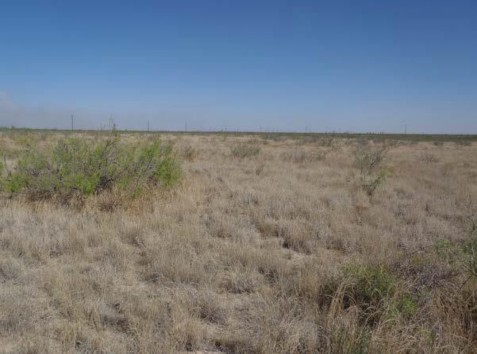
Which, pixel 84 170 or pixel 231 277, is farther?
pixel 84 170

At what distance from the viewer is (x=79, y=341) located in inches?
132

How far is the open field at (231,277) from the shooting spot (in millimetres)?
3404

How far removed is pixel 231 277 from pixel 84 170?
16.3 ft

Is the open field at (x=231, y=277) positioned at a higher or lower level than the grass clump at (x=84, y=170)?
lower

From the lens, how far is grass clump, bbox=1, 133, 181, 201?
8.05m

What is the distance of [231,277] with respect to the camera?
4.84m

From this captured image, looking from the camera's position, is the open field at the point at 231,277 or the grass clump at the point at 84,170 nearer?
the open field at the point at 231,277

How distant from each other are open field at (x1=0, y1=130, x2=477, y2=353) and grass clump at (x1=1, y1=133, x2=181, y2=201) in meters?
0.34

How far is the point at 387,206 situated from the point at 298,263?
14.9ft

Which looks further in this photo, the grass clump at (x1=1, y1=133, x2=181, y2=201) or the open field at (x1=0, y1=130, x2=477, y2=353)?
the grass clump at (x1=1, y1=133, x2=181, y2=201)

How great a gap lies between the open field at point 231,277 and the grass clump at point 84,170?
1.13 feet

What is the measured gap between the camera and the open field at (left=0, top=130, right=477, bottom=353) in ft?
11.2

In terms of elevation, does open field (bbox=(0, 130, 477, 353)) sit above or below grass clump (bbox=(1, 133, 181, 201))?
below

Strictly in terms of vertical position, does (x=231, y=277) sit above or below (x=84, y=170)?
below
